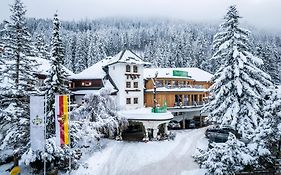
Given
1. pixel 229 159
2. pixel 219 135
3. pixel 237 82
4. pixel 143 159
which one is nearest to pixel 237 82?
pixel 237 82

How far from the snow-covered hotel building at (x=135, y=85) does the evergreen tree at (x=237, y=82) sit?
36.0ft

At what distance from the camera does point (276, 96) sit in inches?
679

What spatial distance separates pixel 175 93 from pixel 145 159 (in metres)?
19.1

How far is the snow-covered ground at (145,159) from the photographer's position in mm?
24500

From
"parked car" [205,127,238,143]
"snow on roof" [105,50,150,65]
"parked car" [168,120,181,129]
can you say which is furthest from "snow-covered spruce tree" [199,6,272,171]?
"parked car" [168,120,181,129]

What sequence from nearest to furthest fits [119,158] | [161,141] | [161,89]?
1. [119,158]
2. [161,141]
3. [161,89]

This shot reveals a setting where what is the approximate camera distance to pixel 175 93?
45000mm

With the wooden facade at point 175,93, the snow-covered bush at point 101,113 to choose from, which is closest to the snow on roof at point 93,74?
the wooden facade at point 175,93

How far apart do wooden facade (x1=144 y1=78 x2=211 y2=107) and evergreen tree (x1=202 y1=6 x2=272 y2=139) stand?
17.7m

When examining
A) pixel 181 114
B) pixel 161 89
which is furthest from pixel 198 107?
pixel 161 89

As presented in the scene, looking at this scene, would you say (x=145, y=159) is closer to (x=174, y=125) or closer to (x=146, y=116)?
(x=146, y=116)

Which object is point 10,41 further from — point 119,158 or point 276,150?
point 276,150

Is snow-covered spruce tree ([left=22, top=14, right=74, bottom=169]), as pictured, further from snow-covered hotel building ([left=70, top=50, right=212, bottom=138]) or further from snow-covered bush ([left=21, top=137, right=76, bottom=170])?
snow-covered hotel building ([left=70, top=50, right=212, bottom=138])

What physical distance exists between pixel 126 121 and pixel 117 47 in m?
96.1
